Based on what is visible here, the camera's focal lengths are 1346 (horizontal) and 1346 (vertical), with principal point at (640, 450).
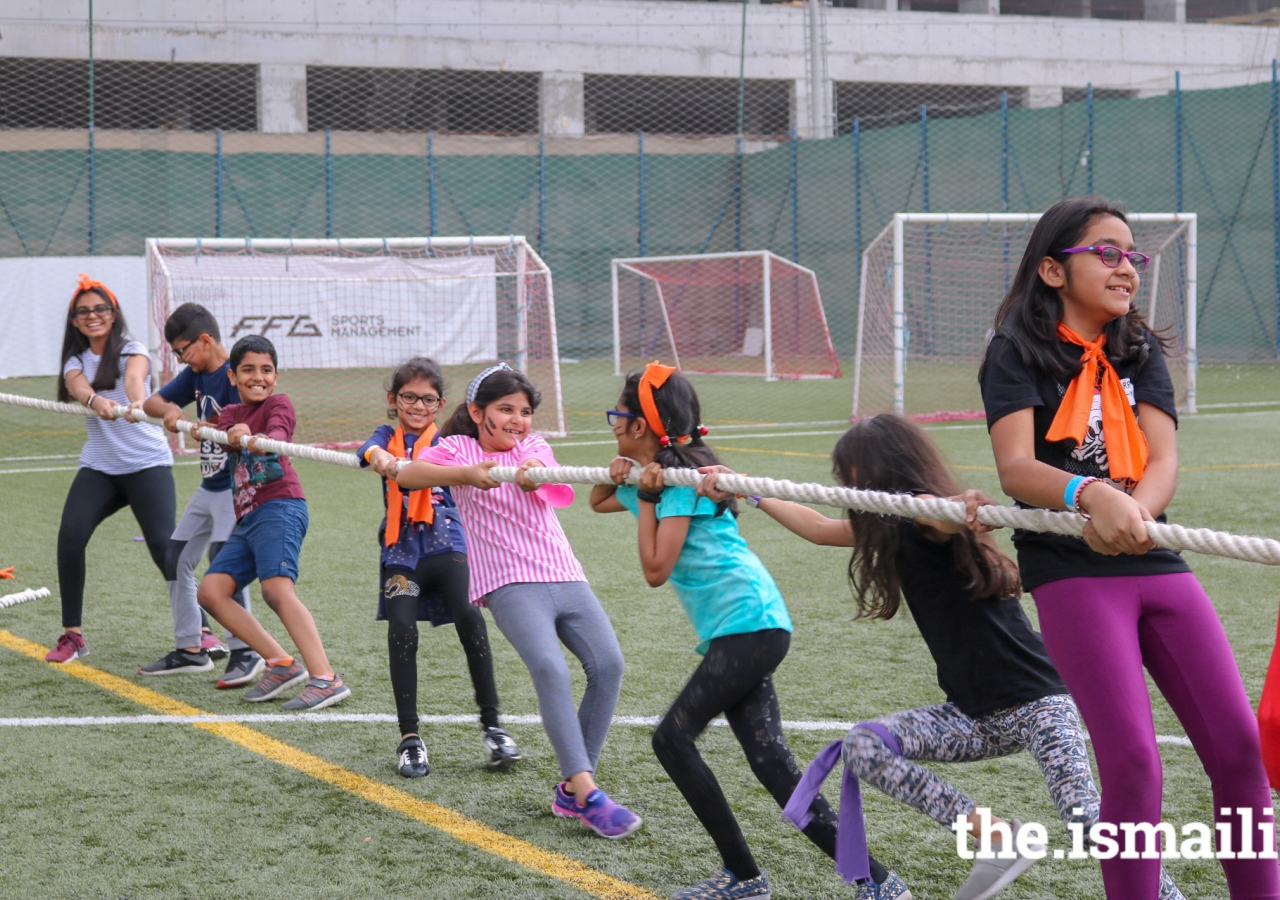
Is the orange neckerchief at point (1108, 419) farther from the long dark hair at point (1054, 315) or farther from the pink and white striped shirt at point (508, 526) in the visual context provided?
the pink and white striped shirt at point (508, 526)

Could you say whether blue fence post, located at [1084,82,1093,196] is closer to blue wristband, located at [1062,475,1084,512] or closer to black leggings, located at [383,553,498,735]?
black leggings, located at [383,553,498,735]

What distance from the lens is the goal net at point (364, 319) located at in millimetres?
15789

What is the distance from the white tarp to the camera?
2170cm

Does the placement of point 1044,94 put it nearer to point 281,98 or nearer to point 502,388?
point 281,98

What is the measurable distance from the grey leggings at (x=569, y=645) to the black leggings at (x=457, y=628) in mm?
534

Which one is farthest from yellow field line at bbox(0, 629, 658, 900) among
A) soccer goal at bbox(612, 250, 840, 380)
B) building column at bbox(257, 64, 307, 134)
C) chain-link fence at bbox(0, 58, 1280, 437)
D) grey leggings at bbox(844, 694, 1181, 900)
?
building column at bbox(257, 64, 307, 134)

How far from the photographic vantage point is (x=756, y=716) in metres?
3.23

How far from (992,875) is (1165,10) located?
123ft

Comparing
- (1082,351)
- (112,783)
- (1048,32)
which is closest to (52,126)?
(1048,32)

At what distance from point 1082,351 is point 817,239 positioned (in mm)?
26136

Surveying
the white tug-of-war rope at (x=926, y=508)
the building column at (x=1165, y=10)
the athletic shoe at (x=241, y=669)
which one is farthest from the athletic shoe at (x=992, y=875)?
the building column at (x=1165, y=10)

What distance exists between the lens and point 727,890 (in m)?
3.11

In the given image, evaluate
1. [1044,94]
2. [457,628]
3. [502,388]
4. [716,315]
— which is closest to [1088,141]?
[716,315]

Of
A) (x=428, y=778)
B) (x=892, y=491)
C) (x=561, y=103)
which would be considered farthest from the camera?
(x=561, y=103)
